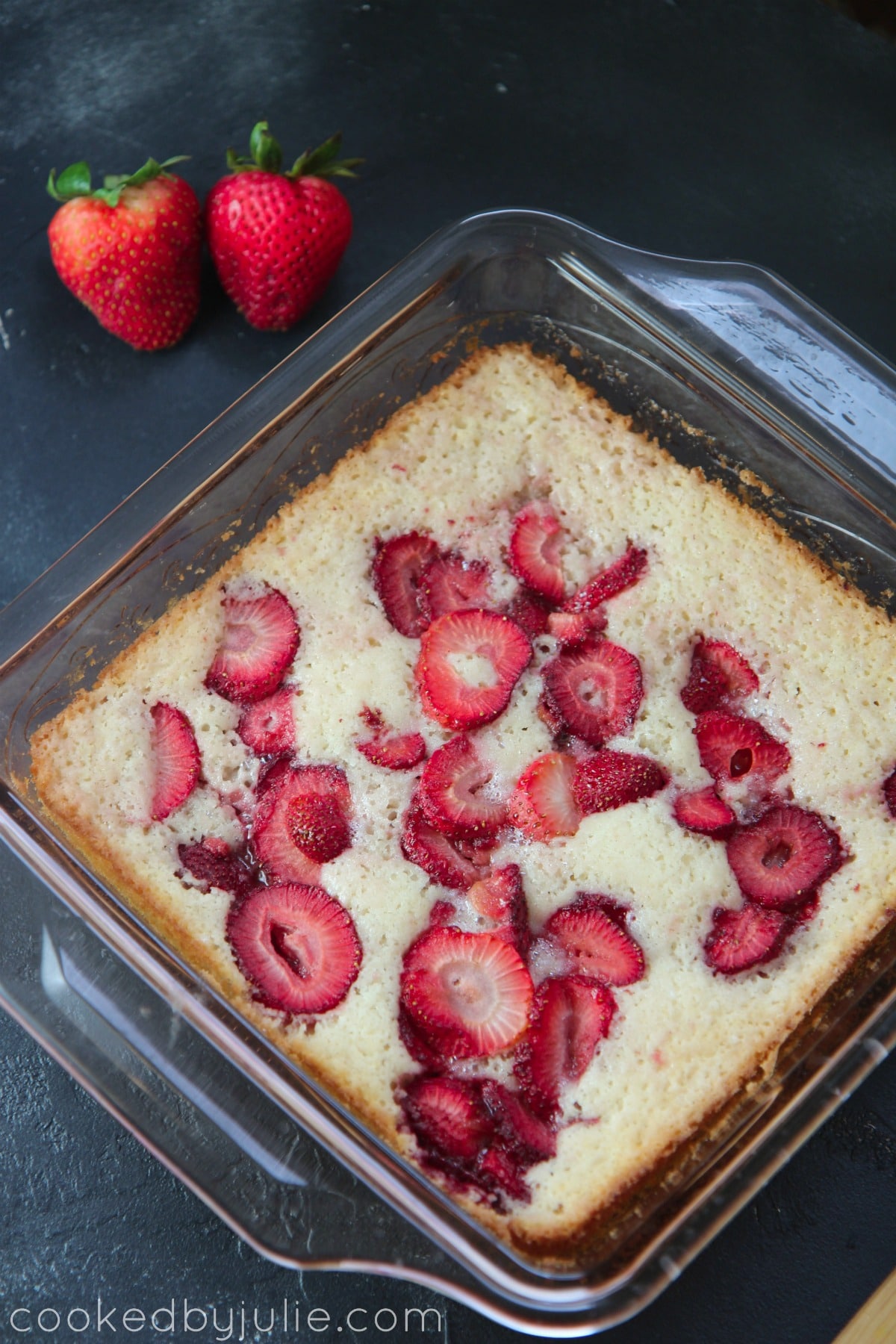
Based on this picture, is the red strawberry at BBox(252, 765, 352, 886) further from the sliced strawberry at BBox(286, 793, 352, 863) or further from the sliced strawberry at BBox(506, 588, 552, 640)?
the sliced strawberry at BBox(506, 588, 552, 640)

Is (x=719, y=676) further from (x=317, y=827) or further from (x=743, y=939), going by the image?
(x=317, y=827)

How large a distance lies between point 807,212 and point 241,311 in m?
1.15

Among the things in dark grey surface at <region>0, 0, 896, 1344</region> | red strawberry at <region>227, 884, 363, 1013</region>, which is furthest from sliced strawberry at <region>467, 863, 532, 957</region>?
dark grey surface at <region>0, 0, 896, 1344</region>

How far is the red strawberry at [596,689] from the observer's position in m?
2.00

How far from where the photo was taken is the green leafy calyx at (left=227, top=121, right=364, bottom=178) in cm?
215

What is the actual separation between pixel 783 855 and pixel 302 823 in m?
0.79

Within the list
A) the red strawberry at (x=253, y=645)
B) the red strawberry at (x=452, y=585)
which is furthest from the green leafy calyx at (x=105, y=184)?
the red strawberry at (x=452, y=585)

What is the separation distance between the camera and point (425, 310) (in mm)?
2100

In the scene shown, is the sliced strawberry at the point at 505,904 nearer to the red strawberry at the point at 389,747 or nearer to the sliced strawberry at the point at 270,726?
the red strawberry at the point at 389,747

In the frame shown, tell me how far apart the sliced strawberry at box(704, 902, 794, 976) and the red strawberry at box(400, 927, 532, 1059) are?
1.04ft

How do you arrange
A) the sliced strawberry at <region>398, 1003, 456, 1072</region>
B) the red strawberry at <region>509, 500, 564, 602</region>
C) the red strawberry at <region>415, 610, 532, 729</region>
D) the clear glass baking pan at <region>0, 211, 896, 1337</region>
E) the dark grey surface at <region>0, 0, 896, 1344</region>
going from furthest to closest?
the dark grey surface at <region>0, 0, 896, 1344</region> → the red strawberry at <region>509, 500, 564, 602</region> → the red strawberry at <region>415, 610, 532, 729</region> → the sliced strawberry at <region>398, 1003, 456, 1072</region> → the clear glass baking pan at <region>0, 211, 896, 1337</region>

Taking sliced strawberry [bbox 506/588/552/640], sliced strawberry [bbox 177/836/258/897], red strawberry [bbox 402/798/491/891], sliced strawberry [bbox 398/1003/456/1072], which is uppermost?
sliced strawberry [bbox 506/588/552/640]

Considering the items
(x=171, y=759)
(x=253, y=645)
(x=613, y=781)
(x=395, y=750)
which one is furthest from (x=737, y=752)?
(x=171, y=759)

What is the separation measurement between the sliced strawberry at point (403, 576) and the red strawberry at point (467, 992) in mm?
532
